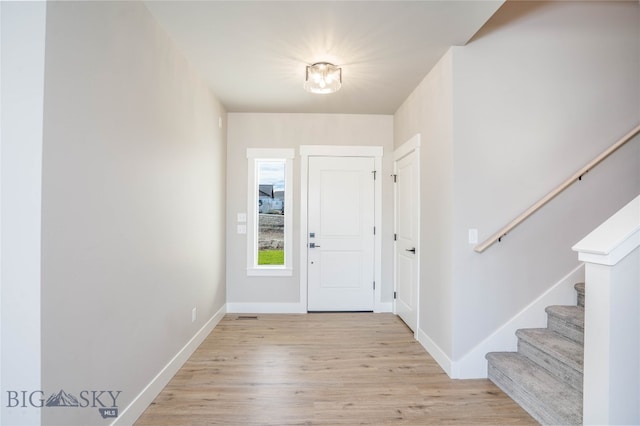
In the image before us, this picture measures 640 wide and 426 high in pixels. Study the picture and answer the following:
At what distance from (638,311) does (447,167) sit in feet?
4.98

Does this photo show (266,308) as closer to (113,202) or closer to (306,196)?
(306,196)

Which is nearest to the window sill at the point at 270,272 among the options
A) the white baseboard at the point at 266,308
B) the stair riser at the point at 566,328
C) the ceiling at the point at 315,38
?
the white baseboard at the point at 266,308

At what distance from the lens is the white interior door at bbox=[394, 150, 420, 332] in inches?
134

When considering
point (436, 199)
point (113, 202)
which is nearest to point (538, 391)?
point (436, 199)

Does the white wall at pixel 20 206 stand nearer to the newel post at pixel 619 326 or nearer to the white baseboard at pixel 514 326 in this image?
the newel post at pixel 619 326

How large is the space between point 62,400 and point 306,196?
3214mm

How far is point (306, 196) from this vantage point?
4.26m

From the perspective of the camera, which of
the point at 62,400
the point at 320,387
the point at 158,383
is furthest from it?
the point at 320,387

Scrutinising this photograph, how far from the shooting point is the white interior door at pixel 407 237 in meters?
3.40

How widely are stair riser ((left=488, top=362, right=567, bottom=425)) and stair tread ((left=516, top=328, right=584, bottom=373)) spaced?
32cm

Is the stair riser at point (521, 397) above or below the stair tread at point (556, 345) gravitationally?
below

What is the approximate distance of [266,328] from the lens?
11.9 feet

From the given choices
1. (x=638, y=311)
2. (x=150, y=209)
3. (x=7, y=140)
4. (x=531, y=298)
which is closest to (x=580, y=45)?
(x=531, y=298)

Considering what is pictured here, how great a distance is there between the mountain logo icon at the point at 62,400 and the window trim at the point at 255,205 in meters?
2.79
